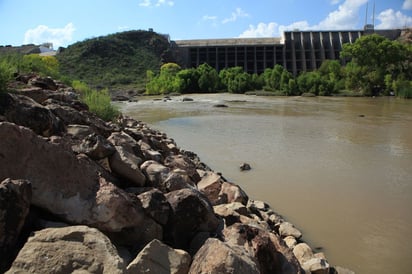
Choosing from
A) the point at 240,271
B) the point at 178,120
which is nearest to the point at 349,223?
the point at 240,271

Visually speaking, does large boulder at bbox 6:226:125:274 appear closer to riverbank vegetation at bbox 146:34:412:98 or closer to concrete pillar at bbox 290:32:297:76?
riverbank vegetation at bbox 146:34:412:98

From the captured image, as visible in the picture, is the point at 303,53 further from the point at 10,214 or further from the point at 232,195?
the point at 10,214

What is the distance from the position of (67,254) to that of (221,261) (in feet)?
4.07

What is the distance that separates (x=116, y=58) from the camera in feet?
337

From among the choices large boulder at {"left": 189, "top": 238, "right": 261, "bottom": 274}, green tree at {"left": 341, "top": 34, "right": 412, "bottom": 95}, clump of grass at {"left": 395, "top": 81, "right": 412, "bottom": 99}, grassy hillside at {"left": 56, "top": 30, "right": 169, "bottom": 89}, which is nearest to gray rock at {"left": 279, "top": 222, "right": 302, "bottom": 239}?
large boulder at {"left": 189, "top": 238, "right": 261, "bottom": 274}

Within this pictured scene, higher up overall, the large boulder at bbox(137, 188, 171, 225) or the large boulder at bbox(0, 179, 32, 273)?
the large boulder at bbox(0, 179, 32, 273)

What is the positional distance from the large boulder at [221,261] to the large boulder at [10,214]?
1481mm

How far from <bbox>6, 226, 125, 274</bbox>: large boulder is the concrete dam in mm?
90971

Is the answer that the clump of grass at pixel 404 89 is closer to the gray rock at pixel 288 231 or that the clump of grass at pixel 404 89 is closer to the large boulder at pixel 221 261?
the gray rock at pixel 288 231

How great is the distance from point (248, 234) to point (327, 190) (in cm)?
627

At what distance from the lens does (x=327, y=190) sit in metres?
10.1

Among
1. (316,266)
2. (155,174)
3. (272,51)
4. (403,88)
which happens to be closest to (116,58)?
(272,51)

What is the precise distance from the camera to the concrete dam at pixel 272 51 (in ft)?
301

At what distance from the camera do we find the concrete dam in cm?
9188
